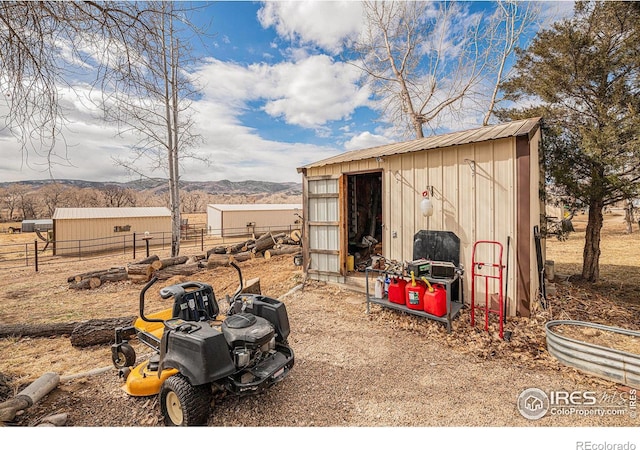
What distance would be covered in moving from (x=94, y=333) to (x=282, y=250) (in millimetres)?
6801

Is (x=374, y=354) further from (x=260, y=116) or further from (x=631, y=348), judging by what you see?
(x=260, y=116)

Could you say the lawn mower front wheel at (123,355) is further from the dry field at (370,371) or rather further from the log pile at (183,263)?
the log pile at (183,263)

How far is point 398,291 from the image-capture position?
4645 mm

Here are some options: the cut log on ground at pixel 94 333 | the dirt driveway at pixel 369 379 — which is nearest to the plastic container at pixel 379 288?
the dirt driveway at pixel 369 379

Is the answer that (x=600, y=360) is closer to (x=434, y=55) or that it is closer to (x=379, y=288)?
(x=379, y=288)

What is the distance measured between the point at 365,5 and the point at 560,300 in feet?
40.0

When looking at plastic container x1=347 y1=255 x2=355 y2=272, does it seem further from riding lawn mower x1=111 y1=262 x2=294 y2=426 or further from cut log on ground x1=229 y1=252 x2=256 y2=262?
cut log on ground x1=229 y1=252 x2=256 y2=262

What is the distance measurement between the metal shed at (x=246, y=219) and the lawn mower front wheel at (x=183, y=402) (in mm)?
17812

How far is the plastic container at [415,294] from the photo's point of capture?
4.37 m

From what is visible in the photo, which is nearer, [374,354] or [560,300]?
[374,354]

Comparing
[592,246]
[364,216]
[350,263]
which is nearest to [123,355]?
[350,263]

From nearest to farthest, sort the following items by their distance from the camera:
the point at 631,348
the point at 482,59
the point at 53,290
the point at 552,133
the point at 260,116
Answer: the point at 631,348 < the point at 552,133 < the point at 53,290 < the point at 482,59 < the point at 260,116
